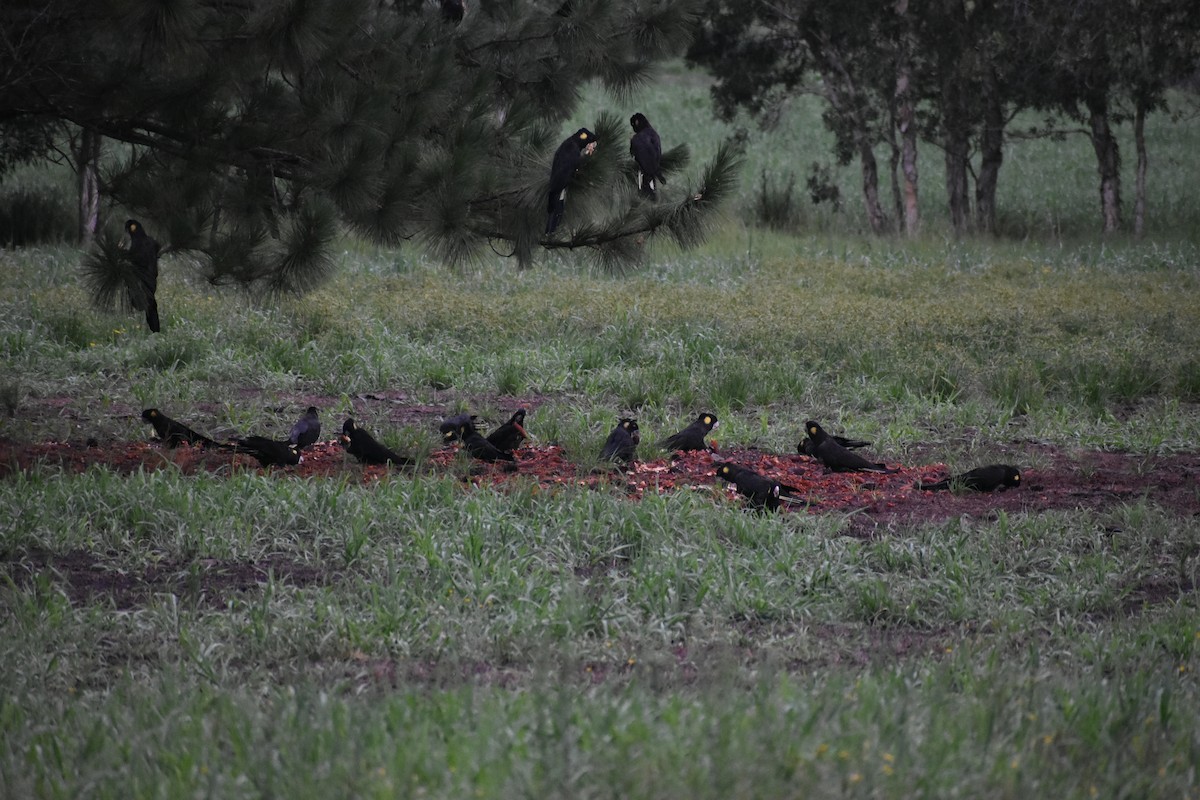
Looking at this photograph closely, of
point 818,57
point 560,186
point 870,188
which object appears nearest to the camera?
point 560,186

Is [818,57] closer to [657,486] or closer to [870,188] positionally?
[870,188]

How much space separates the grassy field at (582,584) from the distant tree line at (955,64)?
10113mm

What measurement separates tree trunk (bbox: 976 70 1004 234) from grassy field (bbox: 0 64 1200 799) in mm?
11842

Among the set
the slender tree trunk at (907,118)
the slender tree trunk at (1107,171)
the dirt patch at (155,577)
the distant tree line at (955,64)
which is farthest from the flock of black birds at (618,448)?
the slender tree trunk at (1107,171)

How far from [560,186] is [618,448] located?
59.8 inches

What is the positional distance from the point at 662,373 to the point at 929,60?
51.6ft

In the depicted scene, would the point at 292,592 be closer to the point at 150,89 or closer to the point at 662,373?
the point at 150,89

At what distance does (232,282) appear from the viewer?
23.0ft

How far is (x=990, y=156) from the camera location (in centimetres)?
2342

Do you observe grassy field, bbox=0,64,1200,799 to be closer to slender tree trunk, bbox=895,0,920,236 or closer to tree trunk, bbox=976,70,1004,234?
slender tree trunk, bbox=895,0,920,236

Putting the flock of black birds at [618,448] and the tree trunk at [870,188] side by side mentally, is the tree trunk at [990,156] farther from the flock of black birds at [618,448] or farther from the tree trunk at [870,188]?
the flock of black birds at [618,448]

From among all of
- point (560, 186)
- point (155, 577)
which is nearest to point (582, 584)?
point (155, 577)

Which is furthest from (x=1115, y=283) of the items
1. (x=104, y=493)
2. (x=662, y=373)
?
(x=104, y=493)

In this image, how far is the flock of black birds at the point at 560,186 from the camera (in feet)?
21.9
